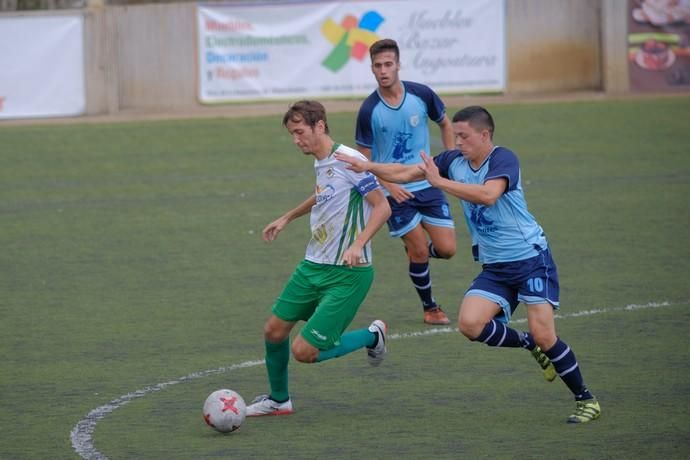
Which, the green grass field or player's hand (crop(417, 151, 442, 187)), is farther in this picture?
the green grass field

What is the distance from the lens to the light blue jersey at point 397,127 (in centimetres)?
1026

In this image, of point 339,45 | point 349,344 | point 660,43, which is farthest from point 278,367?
point 660,43

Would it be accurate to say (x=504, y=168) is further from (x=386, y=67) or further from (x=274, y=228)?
(x=386, y=67)

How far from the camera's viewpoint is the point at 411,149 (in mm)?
Answer: 10352

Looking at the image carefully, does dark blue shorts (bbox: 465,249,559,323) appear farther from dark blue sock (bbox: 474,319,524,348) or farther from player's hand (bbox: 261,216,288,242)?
player's hand (bbox: 261,216,288,242)

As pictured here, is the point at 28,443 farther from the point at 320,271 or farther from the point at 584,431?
the point at 584,431

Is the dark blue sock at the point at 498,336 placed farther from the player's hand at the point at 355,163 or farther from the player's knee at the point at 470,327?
the player's hand at the point at 355,163

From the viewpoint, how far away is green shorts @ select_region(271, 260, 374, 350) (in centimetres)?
754

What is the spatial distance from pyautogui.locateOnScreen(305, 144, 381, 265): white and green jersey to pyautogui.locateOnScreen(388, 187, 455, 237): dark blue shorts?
262cm

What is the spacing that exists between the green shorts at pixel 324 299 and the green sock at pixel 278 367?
17cm

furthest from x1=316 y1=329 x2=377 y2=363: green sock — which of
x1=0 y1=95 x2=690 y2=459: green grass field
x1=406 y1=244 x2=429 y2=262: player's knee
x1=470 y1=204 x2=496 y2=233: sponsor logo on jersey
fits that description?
x1=406 y1=244 x2=429 y2=262: player's knee

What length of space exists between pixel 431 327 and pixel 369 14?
499 inches

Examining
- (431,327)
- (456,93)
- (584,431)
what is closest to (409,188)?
(431,327)

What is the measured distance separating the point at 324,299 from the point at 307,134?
98cm
